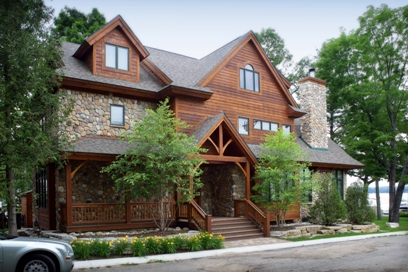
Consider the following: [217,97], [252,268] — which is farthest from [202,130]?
[252,268]

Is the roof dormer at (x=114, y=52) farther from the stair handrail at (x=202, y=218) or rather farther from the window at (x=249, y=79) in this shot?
the stair handrail at (x=202, y=218)

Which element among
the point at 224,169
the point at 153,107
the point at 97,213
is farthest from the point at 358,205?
the point at 97,213

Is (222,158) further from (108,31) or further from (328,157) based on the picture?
(328,157)

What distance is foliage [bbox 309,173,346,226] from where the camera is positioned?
2006cm

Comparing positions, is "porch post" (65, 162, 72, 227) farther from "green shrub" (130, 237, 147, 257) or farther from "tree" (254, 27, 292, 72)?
"tree" (254, 27, 292, 72)

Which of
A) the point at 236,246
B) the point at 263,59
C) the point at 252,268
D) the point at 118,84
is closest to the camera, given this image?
the point at 252,268

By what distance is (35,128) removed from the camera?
12.8 metres

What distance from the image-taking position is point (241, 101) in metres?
21.2

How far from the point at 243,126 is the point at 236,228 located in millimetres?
6163

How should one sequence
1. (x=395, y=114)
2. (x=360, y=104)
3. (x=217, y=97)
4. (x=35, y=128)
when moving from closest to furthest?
1. (x=35, y=128)
2. (x=217, y=97)
3. (x=395, y=114)
4. (x=360, y=104)

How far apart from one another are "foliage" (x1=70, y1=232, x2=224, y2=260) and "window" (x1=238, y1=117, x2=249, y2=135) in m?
7.93

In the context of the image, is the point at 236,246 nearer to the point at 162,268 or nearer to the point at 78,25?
the point at 162,268

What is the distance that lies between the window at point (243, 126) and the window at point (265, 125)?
65 cm

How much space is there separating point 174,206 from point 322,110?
42.4 feet
